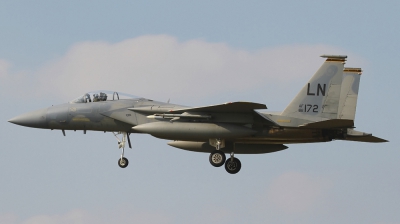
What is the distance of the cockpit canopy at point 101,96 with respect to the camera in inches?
1123

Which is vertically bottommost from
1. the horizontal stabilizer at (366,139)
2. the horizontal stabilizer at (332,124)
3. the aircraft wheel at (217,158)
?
the aircraft wheel at (217,158)

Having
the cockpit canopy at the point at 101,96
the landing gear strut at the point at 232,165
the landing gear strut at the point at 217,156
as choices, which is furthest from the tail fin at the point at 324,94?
the cockpit canopy at the point at 101,96

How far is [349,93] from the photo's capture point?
28.4 metres

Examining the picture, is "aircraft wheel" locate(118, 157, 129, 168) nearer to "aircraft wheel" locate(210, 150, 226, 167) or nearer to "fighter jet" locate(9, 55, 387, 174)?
"fighter jet" locate(9, 55, 387, 174)

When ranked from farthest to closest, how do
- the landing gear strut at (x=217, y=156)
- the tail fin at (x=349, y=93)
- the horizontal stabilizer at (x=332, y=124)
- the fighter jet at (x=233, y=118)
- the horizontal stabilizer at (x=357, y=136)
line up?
the tail fin at (x=349, y=93), the horizontal stabilizer at (x=357, y=136), the landing gear strut at (x=217, y=156), the fighter jet at (x=233, y=118), the horizontal stabilizer at (x=332, y=124)

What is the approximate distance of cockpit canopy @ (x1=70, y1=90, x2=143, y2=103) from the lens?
28.5 metres

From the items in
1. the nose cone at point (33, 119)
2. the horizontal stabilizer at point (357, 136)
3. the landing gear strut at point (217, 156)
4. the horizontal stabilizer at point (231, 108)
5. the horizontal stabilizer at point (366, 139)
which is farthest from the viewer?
the nose cone at point (33, 119)

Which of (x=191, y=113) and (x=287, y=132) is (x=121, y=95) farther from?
(x=287, y=132)

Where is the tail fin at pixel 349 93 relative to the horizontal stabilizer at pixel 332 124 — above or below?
above

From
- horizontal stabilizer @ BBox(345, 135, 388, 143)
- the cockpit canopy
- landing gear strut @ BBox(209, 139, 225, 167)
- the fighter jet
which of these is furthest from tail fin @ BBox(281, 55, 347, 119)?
the cockpit canopy

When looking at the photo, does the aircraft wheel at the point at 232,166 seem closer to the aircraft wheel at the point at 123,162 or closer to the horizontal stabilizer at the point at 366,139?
the aircraft wheel at the point at 123,162

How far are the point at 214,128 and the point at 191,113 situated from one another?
89cm

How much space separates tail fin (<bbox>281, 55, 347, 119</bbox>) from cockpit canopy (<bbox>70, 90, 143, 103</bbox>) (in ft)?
19.2

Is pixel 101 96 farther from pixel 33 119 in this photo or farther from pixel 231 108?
pixel 231 108
